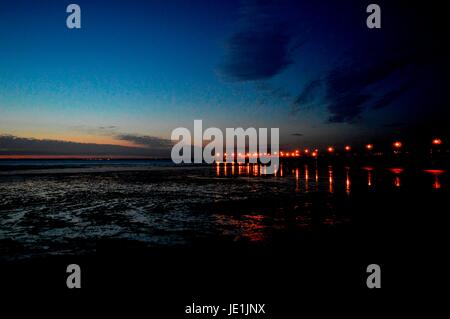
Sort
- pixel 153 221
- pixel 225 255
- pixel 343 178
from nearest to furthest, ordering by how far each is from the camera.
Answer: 1. pixel 225 255
2. pixel 153 221
3. pixel 343 178

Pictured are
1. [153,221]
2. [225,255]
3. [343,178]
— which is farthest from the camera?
[343,178]

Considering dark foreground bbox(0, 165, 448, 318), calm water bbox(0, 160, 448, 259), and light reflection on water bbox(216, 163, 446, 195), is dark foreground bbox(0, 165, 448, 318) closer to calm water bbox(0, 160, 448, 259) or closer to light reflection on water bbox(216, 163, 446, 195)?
calm water bbox(0, 160, 448, 259)

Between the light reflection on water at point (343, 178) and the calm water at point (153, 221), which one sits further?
the light reflection on water at point (343, 178)

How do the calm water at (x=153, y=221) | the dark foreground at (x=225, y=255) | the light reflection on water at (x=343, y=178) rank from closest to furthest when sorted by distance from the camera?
1. the dark foreground at (x=225, y=255)
2. the calm water at (x=153, y=221)
3. the light reflection on water at (x=343, y=178)

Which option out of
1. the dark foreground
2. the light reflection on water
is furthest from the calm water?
the light reflection on water

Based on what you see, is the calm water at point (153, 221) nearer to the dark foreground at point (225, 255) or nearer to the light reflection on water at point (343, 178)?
the dark foreground at point (225, 255)

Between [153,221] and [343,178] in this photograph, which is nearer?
[153,221]

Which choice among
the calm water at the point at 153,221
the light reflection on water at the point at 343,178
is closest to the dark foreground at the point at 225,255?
the calm water at the point at 153,221

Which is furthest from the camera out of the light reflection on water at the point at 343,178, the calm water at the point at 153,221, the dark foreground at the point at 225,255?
the light reflection on water at the point at 343,178

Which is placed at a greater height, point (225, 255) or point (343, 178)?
point (225, 255)

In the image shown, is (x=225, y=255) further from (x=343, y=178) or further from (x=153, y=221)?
(x=343, y=178)

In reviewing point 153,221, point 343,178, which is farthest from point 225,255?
point 343,178

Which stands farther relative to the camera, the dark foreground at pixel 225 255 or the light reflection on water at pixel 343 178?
the light reflection on water at pixel 343 178
